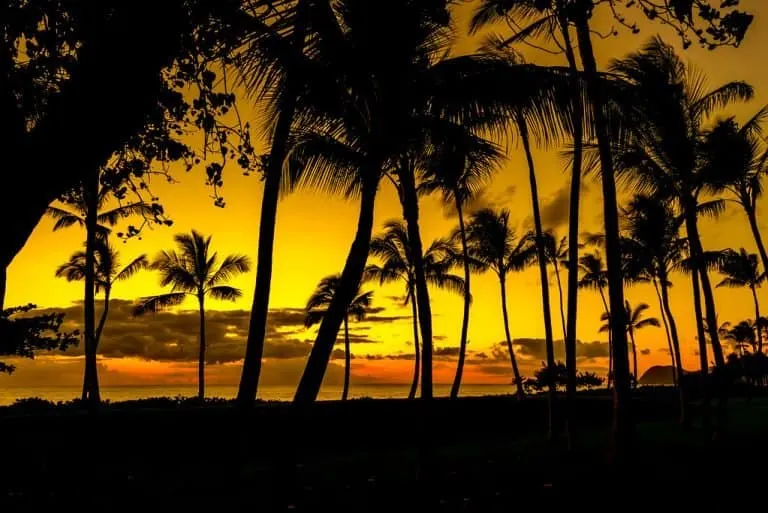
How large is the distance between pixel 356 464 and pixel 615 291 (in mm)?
6761

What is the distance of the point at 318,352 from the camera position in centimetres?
995

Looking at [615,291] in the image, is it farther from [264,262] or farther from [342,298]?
[264,262]

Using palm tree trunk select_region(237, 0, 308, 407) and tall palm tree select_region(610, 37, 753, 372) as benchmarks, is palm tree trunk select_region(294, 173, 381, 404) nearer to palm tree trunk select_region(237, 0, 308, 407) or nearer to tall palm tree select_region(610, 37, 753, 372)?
palm tree trunk select_region(237, 0, 308, 407)

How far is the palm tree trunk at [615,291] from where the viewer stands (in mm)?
12875

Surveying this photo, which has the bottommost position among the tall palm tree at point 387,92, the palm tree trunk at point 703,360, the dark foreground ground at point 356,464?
the dark foreground ground at point 356,464

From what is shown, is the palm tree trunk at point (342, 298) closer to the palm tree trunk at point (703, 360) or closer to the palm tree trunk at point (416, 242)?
the palm tree trunk at point (416, 242)

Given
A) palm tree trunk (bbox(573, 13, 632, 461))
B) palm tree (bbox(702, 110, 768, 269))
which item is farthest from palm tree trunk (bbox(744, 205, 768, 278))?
palm tree trunk (bbox(573, 13, 632, 461))

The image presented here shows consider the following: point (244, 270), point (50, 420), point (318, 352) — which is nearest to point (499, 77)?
point (318, 352)

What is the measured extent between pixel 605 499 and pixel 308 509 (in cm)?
391

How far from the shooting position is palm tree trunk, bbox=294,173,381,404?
9.87 metres

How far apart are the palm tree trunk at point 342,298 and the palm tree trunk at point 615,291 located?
165 inches

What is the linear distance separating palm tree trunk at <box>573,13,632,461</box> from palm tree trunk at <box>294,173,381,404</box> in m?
4.19

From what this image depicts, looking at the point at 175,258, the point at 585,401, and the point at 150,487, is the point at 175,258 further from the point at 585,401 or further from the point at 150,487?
the point at 150,487

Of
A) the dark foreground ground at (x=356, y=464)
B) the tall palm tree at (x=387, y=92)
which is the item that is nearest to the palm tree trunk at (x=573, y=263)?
the dark foreground ground at (x=356, y=464)
